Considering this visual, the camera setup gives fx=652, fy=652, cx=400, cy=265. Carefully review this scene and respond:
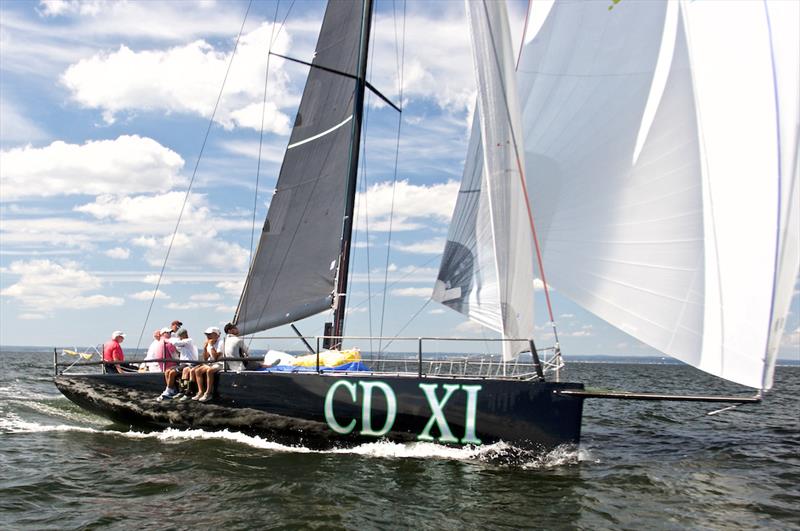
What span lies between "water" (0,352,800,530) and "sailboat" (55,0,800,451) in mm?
445

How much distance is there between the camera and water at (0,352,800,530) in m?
6.56

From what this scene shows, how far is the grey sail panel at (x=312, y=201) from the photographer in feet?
39.2

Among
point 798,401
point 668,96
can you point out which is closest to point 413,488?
point 668,96

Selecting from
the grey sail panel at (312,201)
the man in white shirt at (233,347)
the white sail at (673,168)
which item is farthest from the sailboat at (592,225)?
the grey sail panel at (312,201)

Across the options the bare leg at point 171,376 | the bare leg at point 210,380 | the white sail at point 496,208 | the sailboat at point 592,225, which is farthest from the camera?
the bare leg at point 171,376

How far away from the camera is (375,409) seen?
8914mm

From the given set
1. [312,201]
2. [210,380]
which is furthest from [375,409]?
[312,201]

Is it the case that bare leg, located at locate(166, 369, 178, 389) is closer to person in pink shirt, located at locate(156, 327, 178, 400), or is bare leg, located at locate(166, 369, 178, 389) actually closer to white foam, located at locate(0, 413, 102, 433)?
person in pink shirt, located at locate(156, 327, 178, 400)

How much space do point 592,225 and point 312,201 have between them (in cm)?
530

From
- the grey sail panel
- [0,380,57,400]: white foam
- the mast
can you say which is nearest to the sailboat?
the mast

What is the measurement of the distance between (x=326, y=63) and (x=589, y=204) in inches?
244

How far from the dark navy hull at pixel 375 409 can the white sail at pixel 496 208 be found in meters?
0.86

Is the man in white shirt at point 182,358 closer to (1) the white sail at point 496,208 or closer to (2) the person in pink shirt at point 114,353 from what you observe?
(2) the person in pink shirt at point 114,353

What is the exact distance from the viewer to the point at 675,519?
6711mm
